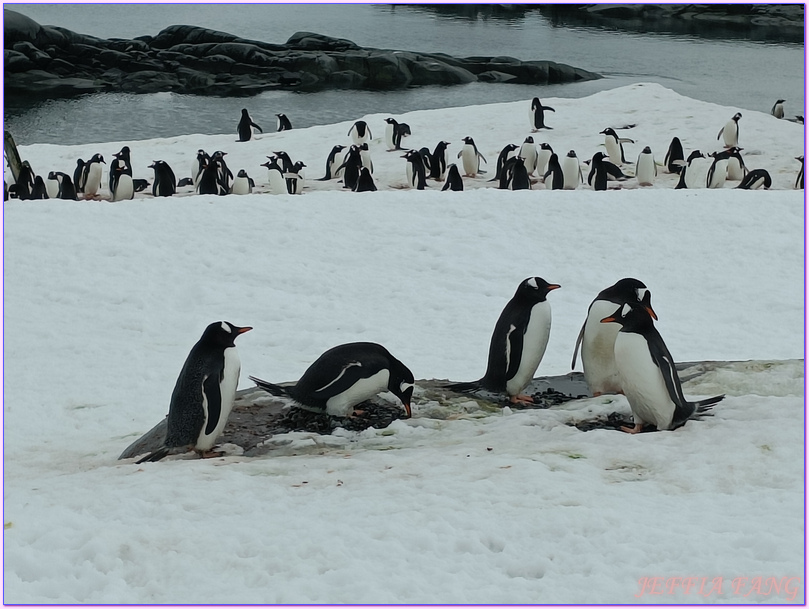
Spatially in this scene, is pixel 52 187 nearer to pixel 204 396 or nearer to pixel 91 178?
pixel 91 178

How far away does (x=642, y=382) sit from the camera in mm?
3486

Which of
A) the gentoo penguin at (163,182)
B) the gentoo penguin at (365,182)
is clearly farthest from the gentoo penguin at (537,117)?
the gentoo penguin at (163,182)

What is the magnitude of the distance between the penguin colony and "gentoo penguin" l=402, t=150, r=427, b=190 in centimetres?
2

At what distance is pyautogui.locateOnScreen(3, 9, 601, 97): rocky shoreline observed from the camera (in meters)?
28.6

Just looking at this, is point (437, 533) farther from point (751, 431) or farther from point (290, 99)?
point (290, 99)

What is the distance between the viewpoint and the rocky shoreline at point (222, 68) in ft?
93.7

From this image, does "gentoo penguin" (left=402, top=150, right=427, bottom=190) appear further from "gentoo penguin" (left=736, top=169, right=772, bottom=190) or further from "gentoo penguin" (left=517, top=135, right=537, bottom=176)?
"gentoo penguin" (left=736, top=169, right=772, bottom=190)

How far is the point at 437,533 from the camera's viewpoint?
2572mm

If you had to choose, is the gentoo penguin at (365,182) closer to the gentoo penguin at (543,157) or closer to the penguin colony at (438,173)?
the penguin colony at (438,173)

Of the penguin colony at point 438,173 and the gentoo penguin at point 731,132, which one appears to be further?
the gentoo penguin at point 731,132

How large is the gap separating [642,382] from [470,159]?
1155 centimetres

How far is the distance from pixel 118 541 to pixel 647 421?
214 cm

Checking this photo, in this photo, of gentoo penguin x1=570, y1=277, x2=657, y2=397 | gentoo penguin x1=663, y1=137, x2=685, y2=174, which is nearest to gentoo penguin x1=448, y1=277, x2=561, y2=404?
gentoo penguin x1=570, y1=277, x2=657, y2=397

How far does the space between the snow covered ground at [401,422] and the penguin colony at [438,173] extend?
381 cm
